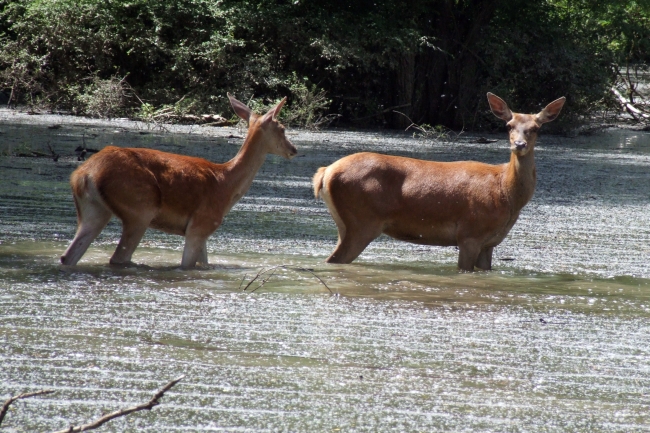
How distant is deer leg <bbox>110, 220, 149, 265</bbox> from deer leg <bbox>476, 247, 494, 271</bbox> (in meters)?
2.95

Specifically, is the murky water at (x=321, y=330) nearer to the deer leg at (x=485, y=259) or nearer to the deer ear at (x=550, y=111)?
the deer leg at (x=485, y=259)

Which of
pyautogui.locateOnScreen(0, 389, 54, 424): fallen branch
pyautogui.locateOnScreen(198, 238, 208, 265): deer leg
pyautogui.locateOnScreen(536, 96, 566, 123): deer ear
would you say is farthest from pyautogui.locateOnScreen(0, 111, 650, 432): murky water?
pyautogui.locateOnScreen(536, 96, 566, 123): deer ear

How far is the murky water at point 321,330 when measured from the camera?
175 inches

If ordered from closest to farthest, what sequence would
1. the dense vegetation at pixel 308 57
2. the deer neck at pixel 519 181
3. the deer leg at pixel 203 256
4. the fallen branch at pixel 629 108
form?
the deer leg at pixel 203 256 → the deer neck at pixel 519 181 → the dense vegetation at pixel 308 57 → the fallen branch at pixel 629 108

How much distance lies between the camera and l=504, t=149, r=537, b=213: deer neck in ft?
28.8

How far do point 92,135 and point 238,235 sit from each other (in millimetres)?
9849

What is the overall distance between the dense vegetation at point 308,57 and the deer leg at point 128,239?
14.8 meters

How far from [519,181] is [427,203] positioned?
33.8 inches

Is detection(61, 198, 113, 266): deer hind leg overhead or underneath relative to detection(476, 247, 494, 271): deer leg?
overhead

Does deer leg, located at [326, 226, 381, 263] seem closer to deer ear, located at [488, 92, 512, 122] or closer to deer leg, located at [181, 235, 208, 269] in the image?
deer leg, located at [181, 235, 208, 269]

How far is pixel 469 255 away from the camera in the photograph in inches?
337

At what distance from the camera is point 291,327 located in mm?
6016

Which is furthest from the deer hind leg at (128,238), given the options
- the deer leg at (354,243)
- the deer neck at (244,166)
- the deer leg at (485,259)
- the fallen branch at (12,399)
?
the fallen branch at (12,399)

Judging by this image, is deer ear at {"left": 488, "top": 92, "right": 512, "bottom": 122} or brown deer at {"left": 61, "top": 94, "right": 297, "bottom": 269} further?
deer ear at {"left": 488, "top": 92, "right": 512, "bottom": 122}
